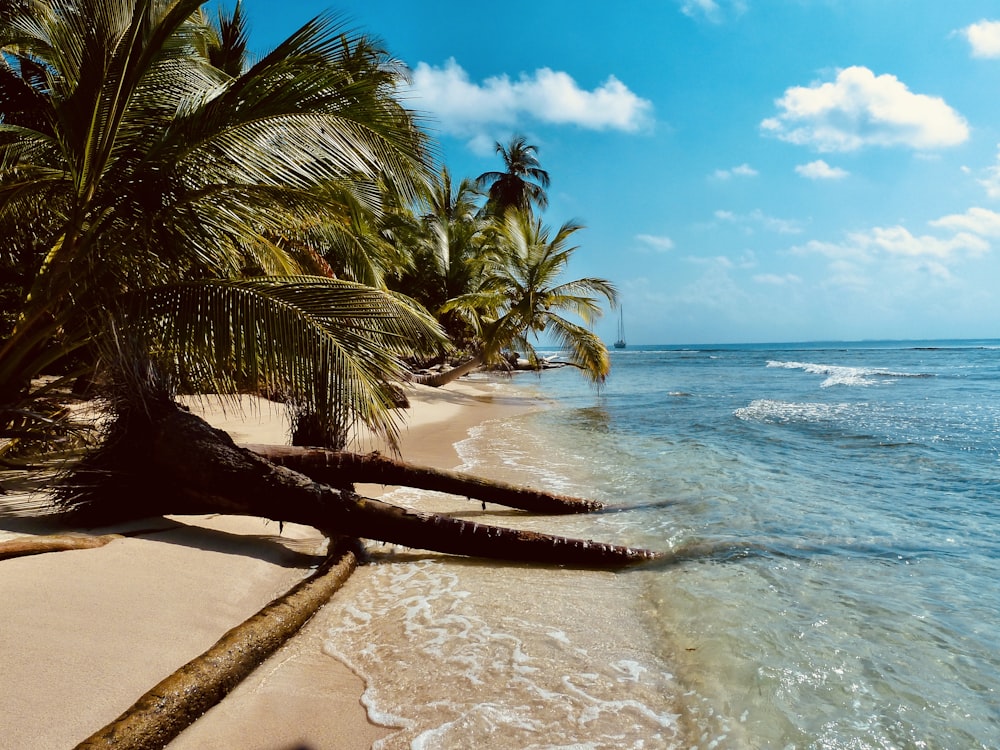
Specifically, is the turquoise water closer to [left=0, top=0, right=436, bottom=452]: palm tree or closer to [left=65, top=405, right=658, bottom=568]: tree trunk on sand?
[left=65, top=405, right=658, bottom=568]: tree trunk on sand

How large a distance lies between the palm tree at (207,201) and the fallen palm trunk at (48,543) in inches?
50.6

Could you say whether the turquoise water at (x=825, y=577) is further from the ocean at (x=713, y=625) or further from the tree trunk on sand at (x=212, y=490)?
the tree trunk on sand at (x=212, y=490)

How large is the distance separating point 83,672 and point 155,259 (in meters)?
3.40

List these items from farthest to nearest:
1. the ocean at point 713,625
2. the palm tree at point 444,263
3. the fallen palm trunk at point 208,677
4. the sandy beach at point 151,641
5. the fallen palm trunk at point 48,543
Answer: the palm tree at point 444,263, the fallen palm trunk at point 48,543, the ocean at point 713,625, the sandy beach at point 151,641, the fallen palm trunk at point 208,677

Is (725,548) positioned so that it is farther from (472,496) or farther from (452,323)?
(452,323)

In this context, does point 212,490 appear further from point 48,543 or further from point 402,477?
point 402,477

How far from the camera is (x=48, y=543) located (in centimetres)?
335

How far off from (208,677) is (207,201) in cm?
355

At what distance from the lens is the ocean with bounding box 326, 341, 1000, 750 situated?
263cm

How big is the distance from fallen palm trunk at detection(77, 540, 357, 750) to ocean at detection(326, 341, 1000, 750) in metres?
0.26

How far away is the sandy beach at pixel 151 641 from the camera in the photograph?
219cm

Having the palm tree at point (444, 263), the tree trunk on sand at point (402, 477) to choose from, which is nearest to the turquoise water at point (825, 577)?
the tree trunk on sand at point (402, 477)

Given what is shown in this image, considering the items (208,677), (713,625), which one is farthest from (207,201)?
(713,625)

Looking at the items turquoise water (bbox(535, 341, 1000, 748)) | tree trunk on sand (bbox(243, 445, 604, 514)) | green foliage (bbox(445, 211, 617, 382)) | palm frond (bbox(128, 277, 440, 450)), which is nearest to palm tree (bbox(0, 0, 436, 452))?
palm frond (bbox(128, 277, 440, 450))
